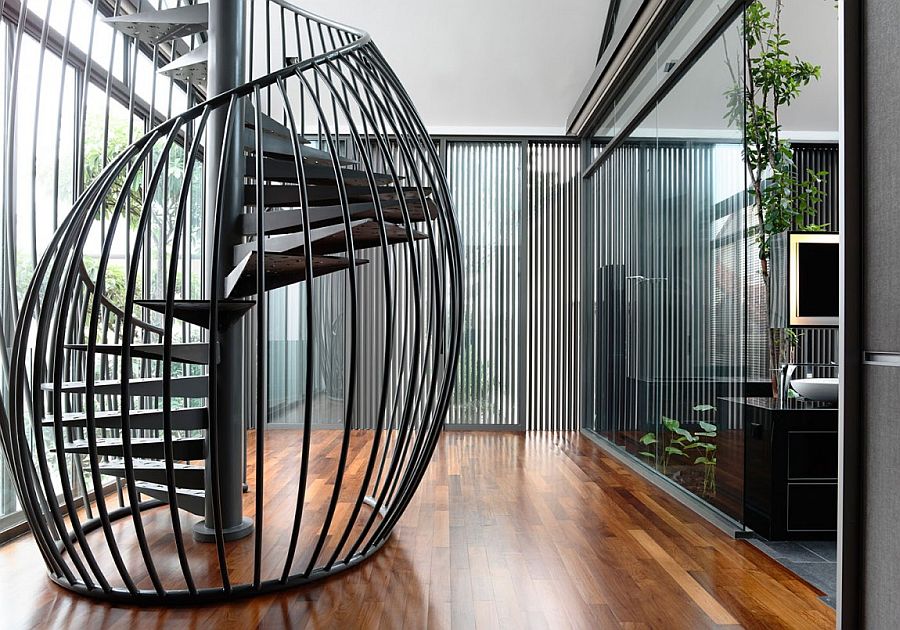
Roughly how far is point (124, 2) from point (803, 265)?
3866 millimetres

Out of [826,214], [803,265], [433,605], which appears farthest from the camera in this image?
[826,214]

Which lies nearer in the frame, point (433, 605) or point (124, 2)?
point (433, 605)

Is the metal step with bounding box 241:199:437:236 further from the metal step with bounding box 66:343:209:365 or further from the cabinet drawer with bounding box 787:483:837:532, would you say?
the cabinet drawer with bounding box 787:483:837:532

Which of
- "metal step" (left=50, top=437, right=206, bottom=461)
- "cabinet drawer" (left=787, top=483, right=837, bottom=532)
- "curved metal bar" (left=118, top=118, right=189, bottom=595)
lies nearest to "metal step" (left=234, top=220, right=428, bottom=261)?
"curved metal bar" (left=118, top=118, right=189, bottom=595)

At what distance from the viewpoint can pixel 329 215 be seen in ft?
8.96

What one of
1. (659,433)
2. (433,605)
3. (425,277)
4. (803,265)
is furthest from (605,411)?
(433,605)

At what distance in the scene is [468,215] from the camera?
6.51 m

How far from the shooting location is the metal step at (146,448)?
2428mm

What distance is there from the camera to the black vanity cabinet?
2.94 m

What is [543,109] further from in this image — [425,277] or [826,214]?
[826,214]

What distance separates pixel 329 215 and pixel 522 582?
1.52 metres

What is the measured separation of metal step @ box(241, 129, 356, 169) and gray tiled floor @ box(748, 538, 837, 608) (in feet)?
7.58

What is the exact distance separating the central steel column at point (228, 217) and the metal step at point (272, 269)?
0.29 meters

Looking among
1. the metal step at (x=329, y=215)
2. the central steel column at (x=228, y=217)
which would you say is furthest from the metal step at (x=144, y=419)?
the metal step at (x=329, y=215)
